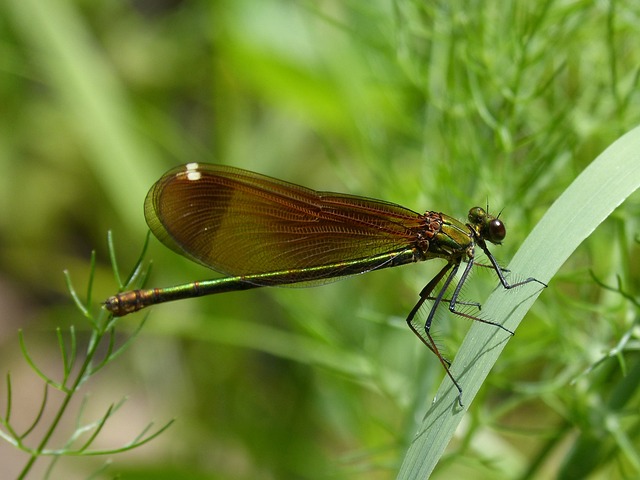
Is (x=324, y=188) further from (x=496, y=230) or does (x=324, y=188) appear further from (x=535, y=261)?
(x=535, y=261)

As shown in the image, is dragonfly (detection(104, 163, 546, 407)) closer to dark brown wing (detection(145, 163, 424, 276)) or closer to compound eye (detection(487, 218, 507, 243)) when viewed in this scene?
dark brown wing (detection(145, 163, 424, 276))

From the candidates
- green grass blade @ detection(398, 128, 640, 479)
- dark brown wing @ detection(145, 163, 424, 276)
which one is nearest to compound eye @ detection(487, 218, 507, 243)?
dark brown wing @ detection(145, 163, 424, 276)

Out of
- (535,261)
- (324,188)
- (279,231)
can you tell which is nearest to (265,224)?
(279,231)

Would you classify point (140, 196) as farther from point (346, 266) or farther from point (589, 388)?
point (589, 388)

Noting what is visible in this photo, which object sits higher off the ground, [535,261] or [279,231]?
[279,231]

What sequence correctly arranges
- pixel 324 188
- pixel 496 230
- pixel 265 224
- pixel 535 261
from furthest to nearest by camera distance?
pixel 324 188
pixel 265 224
pixel 496 230
pixel 535 261

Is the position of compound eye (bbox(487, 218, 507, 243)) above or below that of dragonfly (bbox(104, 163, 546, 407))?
below

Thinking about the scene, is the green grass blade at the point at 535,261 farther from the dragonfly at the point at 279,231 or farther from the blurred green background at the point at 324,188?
the dragonfly at the point at 279,231
